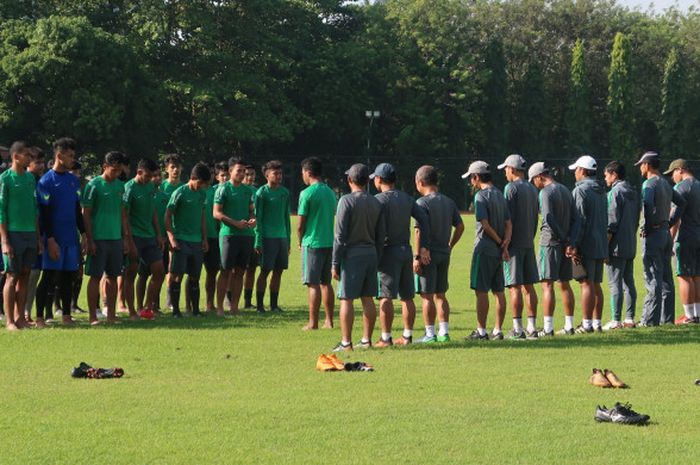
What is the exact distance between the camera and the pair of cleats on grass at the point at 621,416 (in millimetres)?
9414

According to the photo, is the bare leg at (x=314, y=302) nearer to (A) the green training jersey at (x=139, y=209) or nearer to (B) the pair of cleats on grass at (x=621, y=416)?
(A) the green training jersey at (x=139, y=209)

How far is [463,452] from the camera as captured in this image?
8.57m

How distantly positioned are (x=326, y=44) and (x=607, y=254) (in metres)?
58.7

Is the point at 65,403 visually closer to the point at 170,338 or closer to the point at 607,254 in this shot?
the point at 170,338

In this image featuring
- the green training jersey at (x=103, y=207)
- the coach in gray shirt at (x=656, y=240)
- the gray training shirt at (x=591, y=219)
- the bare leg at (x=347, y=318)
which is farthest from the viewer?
the coach in gray shirt at (x=656, y=240)

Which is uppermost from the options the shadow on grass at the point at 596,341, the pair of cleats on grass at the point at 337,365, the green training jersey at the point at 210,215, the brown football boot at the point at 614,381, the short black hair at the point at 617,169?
the short black hair at the point at 617,169

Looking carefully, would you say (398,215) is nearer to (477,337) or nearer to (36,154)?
(477,337)

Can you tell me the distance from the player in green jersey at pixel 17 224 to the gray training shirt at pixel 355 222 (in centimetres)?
379

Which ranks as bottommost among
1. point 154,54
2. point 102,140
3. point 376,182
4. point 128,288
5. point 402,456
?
point 402,456

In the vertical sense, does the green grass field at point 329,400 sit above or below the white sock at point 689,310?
below

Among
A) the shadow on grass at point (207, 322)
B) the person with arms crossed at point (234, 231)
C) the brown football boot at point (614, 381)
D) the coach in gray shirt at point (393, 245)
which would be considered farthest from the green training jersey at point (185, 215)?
the brown football boot at point (614, 381)

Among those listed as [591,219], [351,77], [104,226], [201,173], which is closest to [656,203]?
[591,219]

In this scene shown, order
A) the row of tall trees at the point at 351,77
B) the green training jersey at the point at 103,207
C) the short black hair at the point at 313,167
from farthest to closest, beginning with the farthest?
the row of tall trees at the point at 351,77 < the green training jersey at the point at 103,207 < the short black hair at the point at 313,167


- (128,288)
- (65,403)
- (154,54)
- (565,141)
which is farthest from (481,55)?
(65,403)
